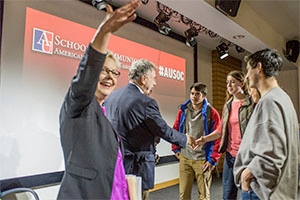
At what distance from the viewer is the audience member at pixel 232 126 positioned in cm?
243

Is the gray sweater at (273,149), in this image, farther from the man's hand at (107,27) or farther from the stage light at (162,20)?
the stage light at (162,20)

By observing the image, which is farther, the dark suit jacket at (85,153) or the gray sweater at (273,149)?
the gray sweater at (273,149)

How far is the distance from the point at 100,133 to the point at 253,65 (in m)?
1.02

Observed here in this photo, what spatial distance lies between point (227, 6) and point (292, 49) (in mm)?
3466

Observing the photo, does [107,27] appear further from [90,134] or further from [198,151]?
[198,151]

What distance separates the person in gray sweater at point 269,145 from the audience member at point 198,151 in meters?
1.25

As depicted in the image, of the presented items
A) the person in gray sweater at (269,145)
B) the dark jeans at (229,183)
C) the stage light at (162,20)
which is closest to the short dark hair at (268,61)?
the person in gray sweater at (269,145)

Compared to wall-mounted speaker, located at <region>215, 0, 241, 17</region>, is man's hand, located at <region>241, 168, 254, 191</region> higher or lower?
lower

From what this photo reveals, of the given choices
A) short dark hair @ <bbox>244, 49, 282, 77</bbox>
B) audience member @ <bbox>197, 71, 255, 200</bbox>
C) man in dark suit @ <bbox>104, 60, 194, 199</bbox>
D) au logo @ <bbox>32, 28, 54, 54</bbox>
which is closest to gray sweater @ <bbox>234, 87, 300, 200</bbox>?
short dark hair @ <bbox>244, 49, 282, 77</bbox>

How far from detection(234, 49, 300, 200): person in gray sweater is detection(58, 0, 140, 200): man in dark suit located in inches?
29.8

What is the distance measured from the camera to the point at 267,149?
4.53 ft

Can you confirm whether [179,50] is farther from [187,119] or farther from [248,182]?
[248,182]

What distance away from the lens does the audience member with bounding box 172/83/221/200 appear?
2.82m

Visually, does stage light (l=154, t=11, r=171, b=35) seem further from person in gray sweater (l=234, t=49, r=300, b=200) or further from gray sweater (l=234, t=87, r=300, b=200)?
gray sweater (l=234, t=87, r=300, b=200)
